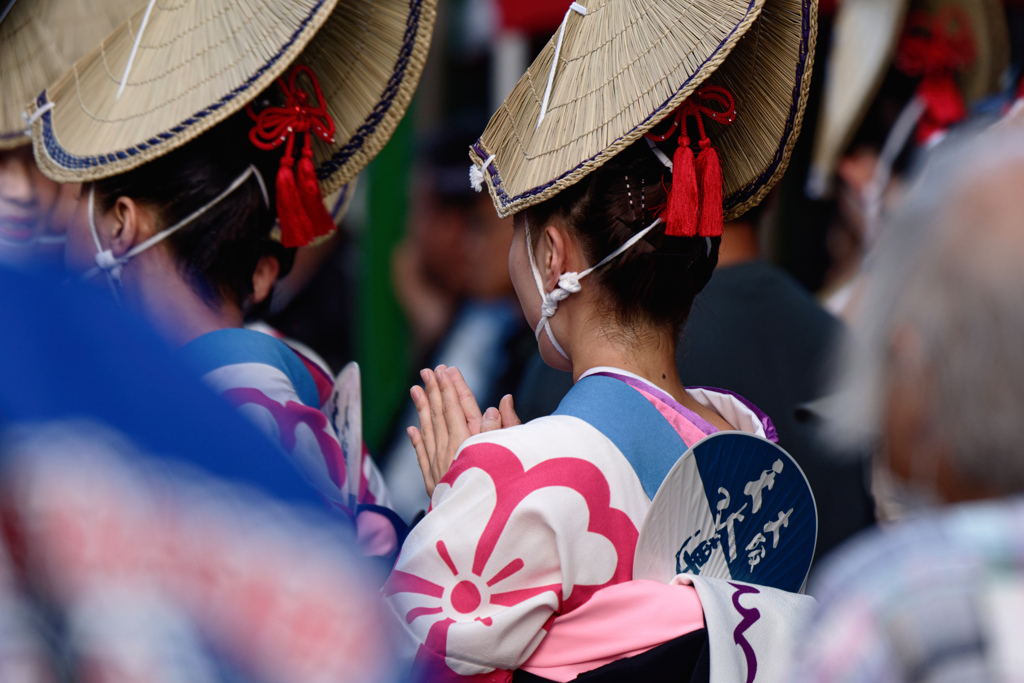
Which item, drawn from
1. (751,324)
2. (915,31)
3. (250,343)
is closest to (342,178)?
(250,343)

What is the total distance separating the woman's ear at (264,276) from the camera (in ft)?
6.75

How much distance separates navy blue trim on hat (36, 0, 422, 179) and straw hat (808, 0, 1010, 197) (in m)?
1.99

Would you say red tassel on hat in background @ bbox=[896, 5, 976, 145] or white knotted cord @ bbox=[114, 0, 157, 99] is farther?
red tassel on hat in background @ bbox=[896, 5, 976, 145]

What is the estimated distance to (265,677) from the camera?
73cm

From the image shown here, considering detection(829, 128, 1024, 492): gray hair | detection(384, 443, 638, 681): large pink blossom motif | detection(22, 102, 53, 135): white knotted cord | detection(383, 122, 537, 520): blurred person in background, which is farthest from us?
detection(383, 122, 537, 520): blurred person in background

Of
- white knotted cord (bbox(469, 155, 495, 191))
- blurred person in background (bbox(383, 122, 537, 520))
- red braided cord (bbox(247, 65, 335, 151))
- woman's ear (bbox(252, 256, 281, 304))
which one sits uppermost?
red braided cord (bbox(247, 65, 335, 151))

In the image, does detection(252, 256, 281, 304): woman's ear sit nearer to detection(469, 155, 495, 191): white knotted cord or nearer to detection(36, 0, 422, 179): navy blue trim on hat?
detection(36, 0, 422, 179): navy blue trim on hat

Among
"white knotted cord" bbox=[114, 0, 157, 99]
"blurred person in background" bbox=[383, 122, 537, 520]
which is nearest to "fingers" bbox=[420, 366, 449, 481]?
"white knotted cord" bbox=[114, 0, 157, 99]

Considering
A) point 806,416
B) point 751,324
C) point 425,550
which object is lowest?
point 806,416

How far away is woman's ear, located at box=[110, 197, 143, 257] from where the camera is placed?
1.91 metres

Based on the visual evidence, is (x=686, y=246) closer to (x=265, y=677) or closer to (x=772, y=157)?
Result: (x=772, y=157)

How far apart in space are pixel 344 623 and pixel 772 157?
1220 millimetres

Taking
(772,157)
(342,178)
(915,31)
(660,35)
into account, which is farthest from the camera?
(915,31)

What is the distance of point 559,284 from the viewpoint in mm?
1599
